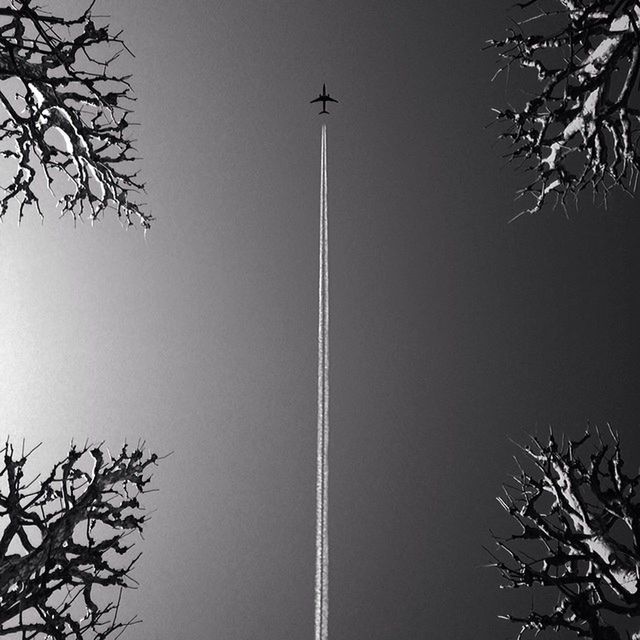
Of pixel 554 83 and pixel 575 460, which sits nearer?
pixel 554 83

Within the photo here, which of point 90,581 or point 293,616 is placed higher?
point 90,581

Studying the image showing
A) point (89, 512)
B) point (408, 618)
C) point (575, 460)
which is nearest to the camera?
point (89, 512)

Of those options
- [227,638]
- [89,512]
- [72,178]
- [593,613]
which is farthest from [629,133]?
[227,638]

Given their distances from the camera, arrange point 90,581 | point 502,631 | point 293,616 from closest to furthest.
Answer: point 90,581 < point 502,631 < point 293,616

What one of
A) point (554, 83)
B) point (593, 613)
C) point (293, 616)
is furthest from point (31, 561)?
point (293, 616)

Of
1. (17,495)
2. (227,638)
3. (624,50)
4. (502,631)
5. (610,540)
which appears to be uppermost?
(624,50)

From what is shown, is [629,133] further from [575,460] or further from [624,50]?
[575,460]

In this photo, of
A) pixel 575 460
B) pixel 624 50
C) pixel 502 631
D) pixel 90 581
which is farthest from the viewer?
pixel 502 631

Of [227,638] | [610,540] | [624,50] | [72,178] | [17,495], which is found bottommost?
[227,638]

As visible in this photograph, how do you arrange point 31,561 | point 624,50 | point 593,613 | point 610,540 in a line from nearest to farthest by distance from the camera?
point 624,50, point 31,561, point 593,613, point 610,540

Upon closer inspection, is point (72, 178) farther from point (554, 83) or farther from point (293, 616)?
point (293, 616)
